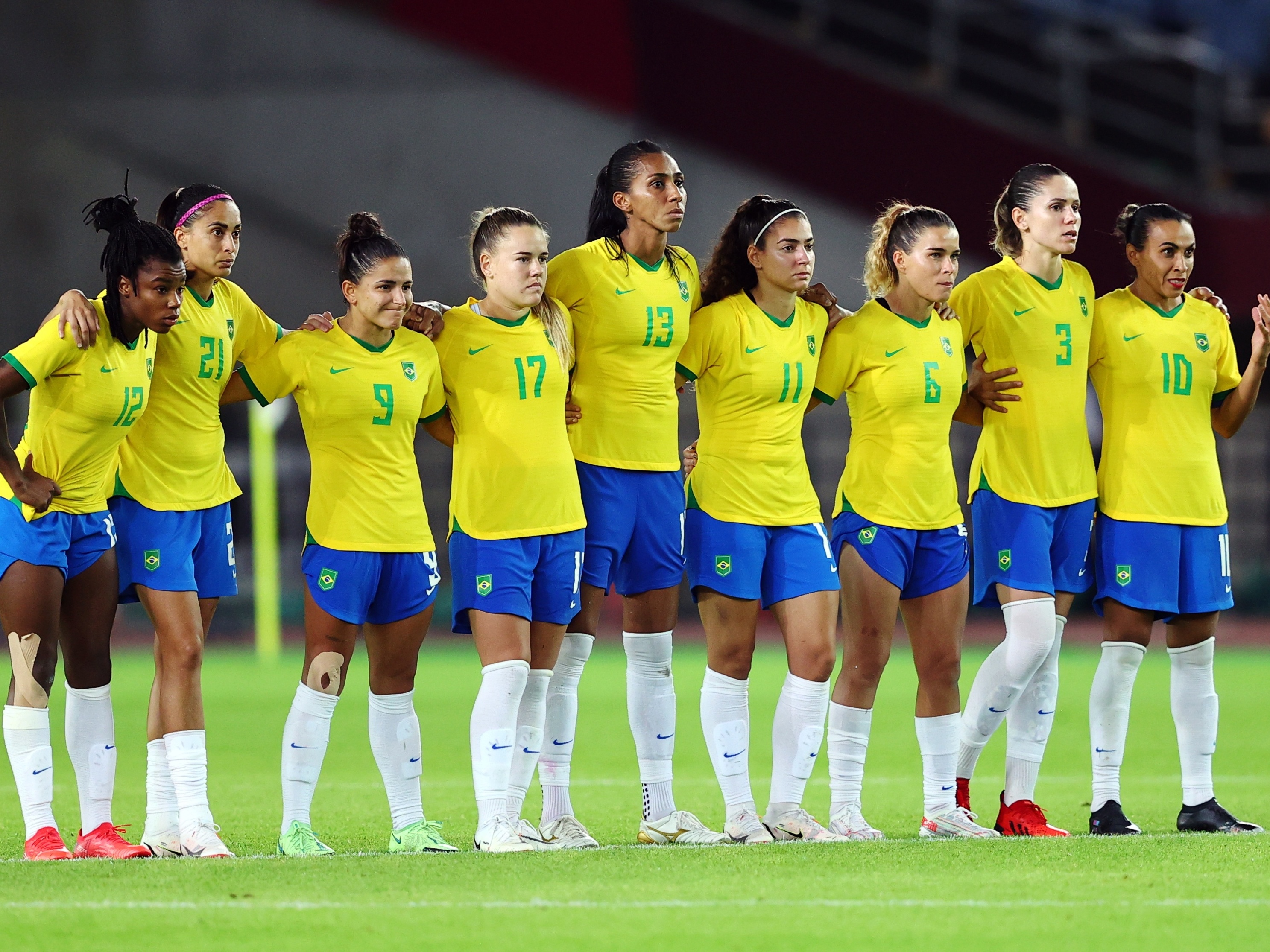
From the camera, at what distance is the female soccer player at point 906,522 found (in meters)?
6.97

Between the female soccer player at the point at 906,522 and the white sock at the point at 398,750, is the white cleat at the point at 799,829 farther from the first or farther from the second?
the white sock at the point at 398,750

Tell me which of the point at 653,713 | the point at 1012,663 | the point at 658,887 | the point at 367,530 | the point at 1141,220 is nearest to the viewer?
the point at 658,887

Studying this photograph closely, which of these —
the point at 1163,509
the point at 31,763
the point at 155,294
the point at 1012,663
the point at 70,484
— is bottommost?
the point at 31,763

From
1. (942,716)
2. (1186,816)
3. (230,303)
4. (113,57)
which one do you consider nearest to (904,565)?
(942,716)

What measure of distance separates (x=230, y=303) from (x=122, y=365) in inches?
22.2

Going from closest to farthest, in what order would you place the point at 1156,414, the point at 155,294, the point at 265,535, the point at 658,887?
the point at 658,887
the point at 155,294
the point at 1156,414
the point at 265,535

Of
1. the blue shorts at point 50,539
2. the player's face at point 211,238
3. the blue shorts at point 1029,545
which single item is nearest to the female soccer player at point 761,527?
the blue shorts at point 1029,545

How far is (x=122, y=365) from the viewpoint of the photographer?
6496 millimetres

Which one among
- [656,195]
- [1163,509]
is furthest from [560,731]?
[1163,509]

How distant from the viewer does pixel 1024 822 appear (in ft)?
23.6

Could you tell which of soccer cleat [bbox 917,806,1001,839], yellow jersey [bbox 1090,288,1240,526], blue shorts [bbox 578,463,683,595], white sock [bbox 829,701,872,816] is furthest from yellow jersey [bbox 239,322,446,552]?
yellow jersey [bbox 1090,288,1240,526]

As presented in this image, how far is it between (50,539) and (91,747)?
85 centimetres

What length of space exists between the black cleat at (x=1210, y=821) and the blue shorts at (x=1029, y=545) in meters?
0.98

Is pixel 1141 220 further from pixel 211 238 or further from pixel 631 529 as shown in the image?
pixel 211 238
